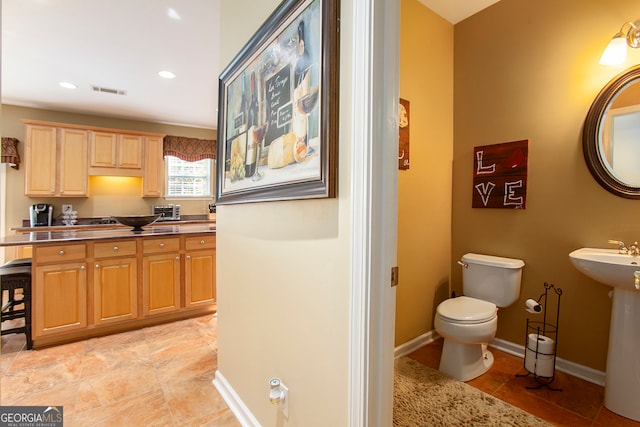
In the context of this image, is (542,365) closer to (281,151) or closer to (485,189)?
(485,189)

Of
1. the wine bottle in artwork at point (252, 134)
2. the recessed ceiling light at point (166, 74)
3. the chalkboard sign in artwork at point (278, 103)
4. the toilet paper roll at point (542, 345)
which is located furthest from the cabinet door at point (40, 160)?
the toilet paper roll at point (542, 345)

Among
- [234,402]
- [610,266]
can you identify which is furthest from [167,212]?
[610,266]

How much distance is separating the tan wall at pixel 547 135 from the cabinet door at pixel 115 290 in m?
3.18

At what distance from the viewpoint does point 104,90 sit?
387 cm

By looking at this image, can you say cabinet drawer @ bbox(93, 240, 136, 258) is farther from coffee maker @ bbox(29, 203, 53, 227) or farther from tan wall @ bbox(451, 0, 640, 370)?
tan wall @ bbox(451, 0, 640, 370)

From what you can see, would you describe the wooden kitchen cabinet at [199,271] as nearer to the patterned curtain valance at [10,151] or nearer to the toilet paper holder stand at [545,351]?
the toilet paper holder stand at [545,351]

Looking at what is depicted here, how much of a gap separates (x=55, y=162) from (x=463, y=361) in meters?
5.70

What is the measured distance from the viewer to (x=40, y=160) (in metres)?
4.31

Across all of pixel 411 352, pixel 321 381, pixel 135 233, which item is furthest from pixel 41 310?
pixel 411 352

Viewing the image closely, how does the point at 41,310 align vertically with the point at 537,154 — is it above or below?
below

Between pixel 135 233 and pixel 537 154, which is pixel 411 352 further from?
pixel 135 233

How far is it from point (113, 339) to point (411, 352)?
106 inches

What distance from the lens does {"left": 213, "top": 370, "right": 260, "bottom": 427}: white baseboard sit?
1.63 metres

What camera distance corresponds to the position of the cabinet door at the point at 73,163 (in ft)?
14.6
